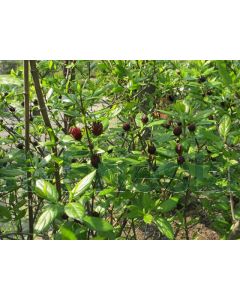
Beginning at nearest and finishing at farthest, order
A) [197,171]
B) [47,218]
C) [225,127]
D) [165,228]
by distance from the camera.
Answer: [47,218]
[165,228]
[197,171]
[225,127]

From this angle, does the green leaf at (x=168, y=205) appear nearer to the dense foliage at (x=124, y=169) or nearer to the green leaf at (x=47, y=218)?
the dense foliage at (x=124, y=169)

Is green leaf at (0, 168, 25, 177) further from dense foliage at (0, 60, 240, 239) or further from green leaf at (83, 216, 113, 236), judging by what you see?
green leaf at (83, 216, 113, 236)

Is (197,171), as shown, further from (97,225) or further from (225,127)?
(97,225)

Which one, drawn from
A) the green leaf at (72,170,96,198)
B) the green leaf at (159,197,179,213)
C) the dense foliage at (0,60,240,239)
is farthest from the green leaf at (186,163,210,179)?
the green leaf at (72,170,96,198)

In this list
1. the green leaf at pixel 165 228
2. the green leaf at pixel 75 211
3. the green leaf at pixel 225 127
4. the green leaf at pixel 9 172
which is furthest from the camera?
the green leaf at pixel 225 127

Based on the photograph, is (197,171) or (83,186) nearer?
(83,186)

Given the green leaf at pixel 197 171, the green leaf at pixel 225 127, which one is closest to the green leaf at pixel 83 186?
the green leaf at pixel 197 171

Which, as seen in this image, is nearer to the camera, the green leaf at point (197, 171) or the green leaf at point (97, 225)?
the green leaf at point (97, 225)

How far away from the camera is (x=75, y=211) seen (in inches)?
33.0

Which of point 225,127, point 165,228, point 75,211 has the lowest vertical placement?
point 165,228

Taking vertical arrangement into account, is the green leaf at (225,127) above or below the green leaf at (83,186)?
above

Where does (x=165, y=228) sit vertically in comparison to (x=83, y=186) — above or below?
below

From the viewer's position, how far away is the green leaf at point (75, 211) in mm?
825

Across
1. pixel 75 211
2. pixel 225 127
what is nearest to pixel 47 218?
pixel 75 211
